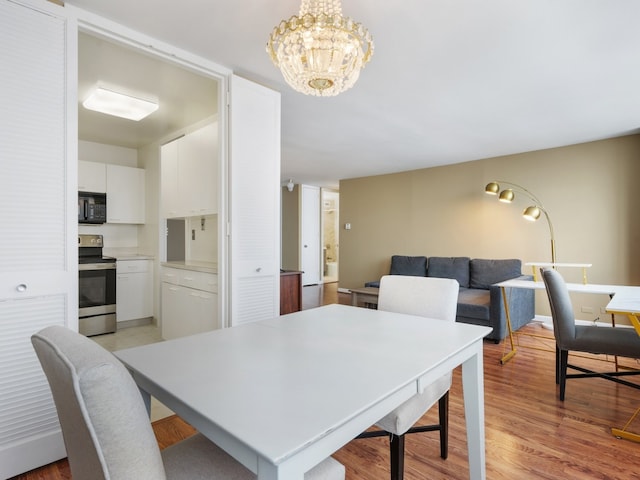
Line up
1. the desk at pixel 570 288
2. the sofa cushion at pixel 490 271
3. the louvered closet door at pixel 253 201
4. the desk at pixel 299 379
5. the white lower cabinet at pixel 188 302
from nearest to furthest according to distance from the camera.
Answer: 1. the desk at pixel 299 379
2. the louvered closet door at pixel 253 201
3. the desk at pixel 570 288
4. the white lower cabinet at pixel 188 302
5. the sofa cushion at pixel 490 271

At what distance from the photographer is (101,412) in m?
0.58

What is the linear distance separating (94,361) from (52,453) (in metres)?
1.73

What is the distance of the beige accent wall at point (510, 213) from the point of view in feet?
13.7

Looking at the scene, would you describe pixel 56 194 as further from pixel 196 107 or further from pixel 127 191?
pixel 127 191

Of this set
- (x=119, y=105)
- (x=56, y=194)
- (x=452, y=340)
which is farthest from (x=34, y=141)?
(x=452, y=340)

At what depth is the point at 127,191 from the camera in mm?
4500

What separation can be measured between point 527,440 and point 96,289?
13.6ft

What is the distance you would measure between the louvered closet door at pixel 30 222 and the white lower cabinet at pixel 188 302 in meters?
1.11

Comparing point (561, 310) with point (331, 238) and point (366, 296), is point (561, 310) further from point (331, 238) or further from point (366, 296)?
point (331, 238)

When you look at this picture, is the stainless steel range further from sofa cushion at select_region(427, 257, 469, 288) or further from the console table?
sofa cushion at select_region(427, 257, 469, 288)

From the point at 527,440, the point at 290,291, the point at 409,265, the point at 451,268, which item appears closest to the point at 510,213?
the point at 451,268

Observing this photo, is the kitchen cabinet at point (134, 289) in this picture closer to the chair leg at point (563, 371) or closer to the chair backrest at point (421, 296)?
the chair backrest at point (421, 296)

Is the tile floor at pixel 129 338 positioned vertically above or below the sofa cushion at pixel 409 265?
below

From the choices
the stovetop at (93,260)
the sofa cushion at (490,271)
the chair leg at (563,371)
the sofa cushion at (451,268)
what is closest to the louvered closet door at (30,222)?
the stovetop at (93,260)
